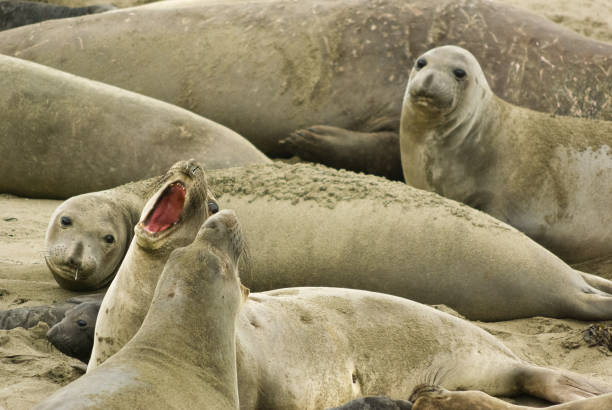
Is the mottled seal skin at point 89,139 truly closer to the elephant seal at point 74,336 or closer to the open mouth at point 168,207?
the elephant seal at point 74,336

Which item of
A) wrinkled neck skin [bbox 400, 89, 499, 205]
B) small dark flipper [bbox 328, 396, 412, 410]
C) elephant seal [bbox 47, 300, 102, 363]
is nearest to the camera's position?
small dark flipper [bbox 328, 396, 412, 410]

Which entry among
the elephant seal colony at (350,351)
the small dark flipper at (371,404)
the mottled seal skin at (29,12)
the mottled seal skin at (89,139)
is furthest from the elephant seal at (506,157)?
the mottled seal skin at (29,12)

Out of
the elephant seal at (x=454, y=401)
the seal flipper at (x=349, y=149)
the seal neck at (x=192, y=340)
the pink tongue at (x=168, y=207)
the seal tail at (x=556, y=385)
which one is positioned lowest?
the seal flipper at (x=349, y=149)

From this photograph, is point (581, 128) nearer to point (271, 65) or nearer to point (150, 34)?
point (271, 65)

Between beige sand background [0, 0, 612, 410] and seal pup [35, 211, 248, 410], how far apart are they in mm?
605

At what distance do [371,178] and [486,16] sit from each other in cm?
248

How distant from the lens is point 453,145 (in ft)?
17.1

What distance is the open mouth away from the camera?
279 centimetres

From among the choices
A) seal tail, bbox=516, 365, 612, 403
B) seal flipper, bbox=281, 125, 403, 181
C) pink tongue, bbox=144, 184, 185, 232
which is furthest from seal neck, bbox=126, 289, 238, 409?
seal flipper, bbox=281, 125, 403, 181

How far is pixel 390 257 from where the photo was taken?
384 cm

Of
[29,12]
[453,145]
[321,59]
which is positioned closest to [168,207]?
[453,145]

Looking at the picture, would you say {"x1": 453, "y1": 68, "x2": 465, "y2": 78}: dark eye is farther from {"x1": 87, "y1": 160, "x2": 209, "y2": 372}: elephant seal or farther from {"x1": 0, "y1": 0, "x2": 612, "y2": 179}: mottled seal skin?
{"x1": 87, "y1": 160, "x2": 209, "y2": 372}: elephant seal

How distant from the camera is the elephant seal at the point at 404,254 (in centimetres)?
382

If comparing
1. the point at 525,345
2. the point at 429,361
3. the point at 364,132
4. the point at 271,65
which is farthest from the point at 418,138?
the point at 429,361
